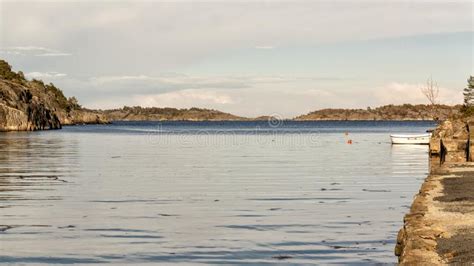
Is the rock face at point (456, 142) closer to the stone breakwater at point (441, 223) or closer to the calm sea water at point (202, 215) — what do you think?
the calm sea water at point (202, 215)

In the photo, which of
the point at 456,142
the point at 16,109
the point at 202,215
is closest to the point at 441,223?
the point at 202,215

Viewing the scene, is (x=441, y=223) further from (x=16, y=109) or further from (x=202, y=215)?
(x=16, y=109)

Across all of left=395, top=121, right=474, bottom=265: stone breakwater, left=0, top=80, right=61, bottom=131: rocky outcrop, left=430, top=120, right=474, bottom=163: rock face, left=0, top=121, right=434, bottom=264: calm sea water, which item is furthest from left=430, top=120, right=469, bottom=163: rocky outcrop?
left=0, top=80, right=61, bottom=131: rocky outcrop

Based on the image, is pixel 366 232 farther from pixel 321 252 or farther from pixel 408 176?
pixel 408 176

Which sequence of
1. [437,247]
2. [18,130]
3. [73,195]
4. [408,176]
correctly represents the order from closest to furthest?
[437,247] → [73,195] → [408,176] → [18,130]

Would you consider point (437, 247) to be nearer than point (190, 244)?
Yes

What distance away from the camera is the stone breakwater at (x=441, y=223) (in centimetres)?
1468

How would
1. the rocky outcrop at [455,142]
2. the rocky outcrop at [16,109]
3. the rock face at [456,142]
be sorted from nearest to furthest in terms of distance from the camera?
1. the rock face at [456,142]
2. the rocky outcrop at [455,142]
3. the rocky outcrop at [16,109]

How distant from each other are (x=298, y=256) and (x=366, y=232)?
4611 millimetres

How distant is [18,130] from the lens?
18388 cm

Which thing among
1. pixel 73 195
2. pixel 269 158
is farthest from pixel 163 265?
pixel 269 158

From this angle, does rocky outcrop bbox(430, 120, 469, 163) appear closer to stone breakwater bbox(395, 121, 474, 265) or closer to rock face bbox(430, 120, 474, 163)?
rock face bbox(430, 120, 474, 163)

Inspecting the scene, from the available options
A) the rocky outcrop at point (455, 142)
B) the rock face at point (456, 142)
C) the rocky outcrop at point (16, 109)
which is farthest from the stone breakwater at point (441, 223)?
the rocky outcrop at point (16, 109)

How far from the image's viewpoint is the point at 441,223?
1825cm
